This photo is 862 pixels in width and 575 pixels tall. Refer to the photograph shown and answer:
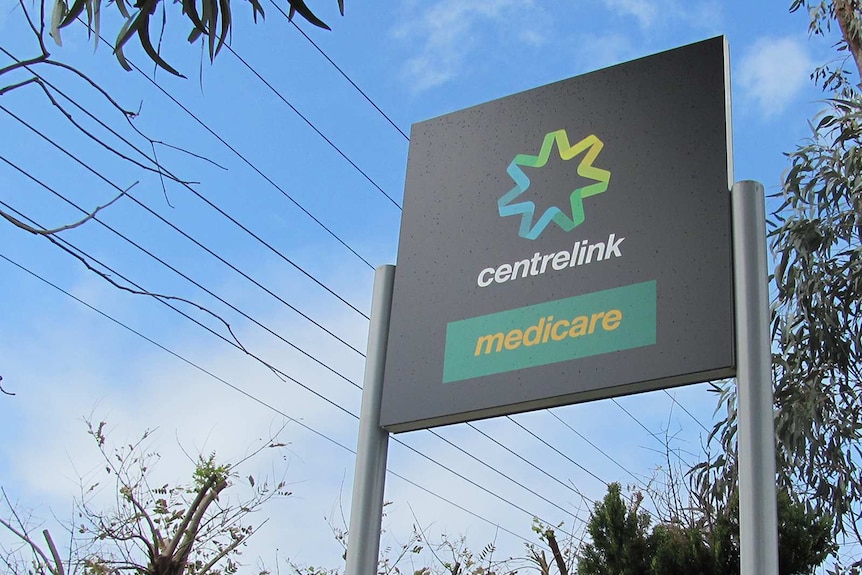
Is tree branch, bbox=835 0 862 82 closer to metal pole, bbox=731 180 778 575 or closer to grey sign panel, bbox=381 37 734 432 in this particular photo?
grey sign panel, bbox=381 37 734 432

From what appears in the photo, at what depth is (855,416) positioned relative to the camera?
1098cm

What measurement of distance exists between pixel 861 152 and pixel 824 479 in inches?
127

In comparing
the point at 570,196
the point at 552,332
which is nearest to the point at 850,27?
the point at 570,196

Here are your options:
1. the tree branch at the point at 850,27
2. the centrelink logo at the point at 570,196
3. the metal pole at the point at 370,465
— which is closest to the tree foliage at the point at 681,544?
the metal pole at the point at 370,465

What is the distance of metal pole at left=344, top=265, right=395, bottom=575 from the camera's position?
4574mm

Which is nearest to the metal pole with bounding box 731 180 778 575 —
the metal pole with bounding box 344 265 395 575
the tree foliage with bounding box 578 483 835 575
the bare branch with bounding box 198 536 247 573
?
the metal pole with bounding box 344 265 395 575

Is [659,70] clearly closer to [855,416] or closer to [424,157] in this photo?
[424,157]

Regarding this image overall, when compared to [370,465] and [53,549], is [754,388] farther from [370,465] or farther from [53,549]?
[53,549]

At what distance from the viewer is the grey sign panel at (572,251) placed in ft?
13.8

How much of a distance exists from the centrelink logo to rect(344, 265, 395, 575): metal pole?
2.53ft

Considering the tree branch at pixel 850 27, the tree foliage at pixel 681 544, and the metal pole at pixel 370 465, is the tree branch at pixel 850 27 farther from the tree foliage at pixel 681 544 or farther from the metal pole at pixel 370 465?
the metal pole at pixel 370 465

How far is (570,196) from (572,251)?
0.27 meters

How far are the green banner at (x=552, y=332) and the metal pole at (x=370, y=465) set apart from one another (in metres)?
0.39

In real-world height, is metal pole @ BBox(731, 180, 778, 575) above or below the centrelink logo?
below
